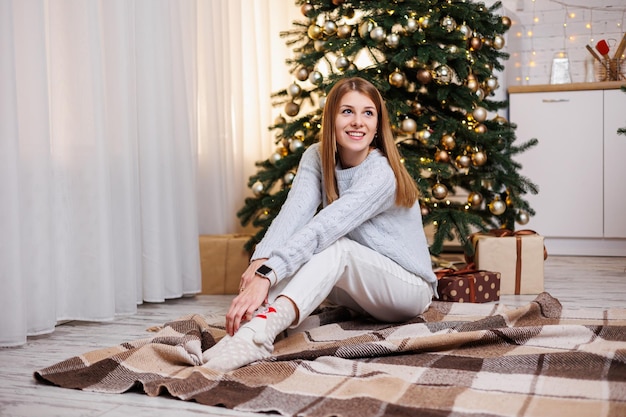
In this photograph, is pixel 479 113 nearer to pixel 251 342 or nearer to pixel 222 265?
pixel 222 265

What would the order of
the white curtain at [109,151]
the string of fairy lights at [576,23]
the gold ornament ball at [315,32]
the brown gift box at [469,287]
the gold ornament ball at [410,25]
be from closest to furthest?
the white curtain at [109,151] < the brown gift box at [469,287] < the gold ornament ball at [410,25] < the gold ornament ball at [315,32] < the string of fairy lights at [576,23]

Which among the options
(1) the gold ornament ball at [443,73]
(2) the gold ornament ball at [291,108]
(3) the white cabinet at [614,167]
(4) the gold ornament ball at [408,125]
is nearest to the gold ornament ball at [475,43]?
(1) the gold ornament ball at [443,73]

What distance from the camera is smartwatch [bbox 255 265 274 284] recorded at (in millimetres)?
1874

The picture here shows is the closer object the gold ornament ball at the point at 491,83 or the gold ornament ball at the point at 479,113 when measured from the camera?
the gold ornament ball at the point at 479,113

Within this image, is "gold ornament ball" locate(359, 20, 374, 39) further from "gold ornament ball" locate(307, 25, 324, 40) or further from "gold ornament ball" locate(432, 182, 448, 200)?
"gold ornament ball" locate(432, 182, 448, 200)

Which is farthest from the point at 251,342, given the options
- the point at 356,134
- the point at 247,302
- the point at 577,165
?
the point at 577,165

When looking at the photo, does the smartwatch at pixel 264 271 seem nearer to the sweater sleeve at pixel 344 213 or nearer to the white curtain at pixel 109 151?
the sweater sleeve at pixel 344 213

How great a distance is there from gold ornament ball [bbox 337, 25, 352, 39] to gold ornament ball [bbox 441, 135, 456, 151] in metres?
0.57

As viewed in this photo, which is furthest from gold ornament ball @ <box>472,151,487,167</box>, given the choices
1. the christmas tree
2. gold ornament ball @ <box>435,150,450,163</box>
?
gold ornament ball @ <box>435,150,450,163</box>

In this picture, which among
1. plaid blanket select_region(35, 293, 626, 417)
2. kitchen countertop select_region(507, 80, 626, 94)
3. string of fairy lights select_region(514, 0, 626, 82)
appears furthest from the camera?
string of fairy lights select_region(514, 0, 626, 82)

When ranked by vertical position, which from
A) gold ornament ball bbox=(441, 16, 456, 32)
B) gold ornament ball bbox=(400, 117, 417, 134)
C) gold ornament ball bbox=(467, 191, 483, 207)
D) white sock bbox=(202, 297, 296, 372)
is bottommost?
white sock bbox=(202, 297, 296, 372)

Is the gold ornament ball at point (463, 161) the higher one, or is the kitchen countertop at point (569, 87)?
the kitchen countertop at point (569, 87)

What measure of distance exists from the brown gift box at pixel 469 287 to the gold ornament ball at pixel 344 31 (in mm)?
1057

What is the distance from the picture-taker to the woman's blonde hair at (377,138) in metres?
2.21
